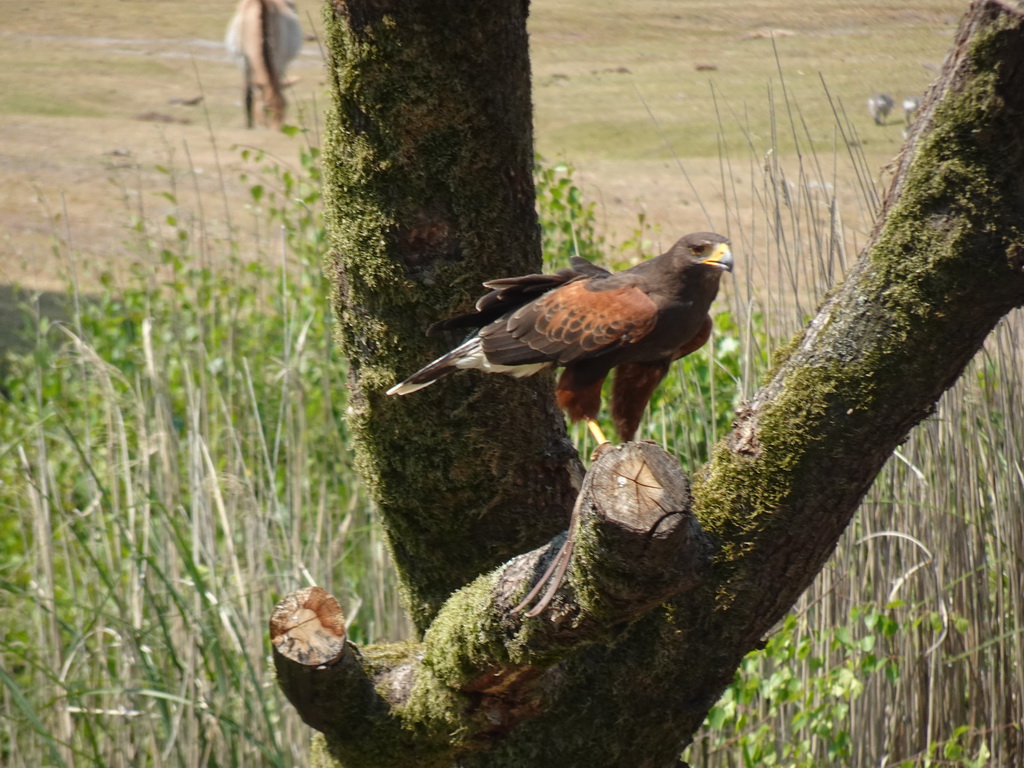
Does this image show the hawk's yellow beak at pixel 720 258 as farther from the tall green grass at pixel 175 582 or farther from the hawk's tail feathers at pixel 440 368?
the tall green grass at pixel 175 582

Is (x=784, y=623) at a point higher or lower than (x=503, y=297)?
lower

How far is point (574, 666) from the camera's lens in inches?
68.8

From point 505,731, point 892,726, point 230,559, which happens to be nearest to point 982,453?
point 892,726

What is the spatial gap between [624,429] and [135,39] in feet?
10.9

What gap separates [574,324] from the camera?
1841 mm

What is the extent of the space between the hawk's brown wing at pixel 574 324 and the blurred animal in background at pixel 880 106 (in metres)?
1.19

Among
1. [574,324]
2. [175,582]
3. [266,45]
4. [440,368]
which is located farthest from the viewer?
[266,45]

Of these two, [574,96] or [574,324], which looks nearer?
[574,324]

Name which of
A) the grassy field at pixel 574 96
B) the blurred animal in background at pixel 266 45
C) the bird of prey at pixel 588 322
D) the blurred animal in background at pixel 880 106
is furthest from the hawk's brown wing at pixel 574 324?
the blurred animal in background at pixel 266 45

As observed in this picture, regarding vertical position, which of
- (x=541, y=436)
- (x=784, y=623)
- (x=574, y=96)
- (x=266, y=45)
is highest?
(x=266, y=45)

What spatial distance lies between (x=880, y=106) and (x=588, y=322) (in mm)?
1341

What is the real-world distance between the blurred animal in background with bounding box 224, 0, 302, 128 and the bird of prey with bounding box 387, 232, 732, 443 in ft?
8.60

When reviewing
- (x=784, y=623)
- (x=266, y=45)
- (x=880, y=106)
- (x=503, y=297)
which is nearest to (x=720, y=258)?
(x=503, y=297)

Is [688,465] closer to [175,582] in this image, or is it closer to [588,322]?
[588,322]
